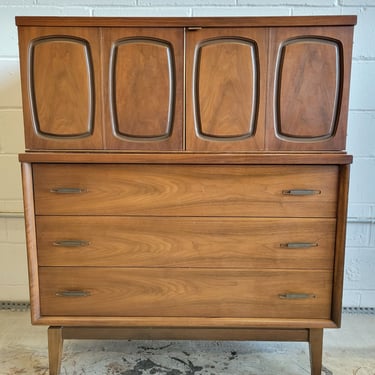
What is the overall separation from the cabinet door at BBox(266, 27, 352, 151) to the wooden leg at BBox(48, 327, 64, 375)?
3.84 ft

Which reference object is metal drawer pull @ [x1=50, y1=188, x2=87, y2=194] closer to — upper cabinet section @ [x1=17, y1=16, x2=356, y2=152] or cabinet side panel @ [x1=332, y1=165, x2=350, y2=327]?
upper cabinet section @ [x1=17, y1=16, x2=356, y2=152]

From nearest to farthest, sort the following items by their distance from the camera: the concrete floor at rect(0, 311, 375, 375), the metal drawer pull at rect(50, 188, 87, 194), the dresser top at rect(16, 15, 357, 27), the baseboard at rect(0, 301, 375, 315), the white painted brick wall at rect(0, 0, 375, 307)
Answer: the dresser top at rect(16, 15, 357, 27)
the metal drawer pull at rect(50, 188, 87, 194)
the concrete floor at rect(0, 311, 375, 375)
the white painted brick wall at rect(0, 0, 375, 307)
the baseboard at rect(0, 301, 375, 315)

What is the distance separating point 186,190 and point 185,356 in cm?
86

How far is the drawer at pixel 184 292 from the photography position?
1.50m

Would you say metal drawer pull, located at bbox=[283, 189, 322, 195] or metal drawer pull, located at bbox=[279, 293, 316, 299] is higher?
metal drawer pull, located at bbox=[283, 189, 322, 195]

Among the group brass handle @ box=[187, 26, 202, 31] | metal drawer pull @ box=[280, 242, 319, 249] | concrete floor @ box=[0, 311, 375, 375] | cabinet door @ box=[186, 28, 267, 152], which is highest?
brass handle @ box=[187, 26, 202, 31]

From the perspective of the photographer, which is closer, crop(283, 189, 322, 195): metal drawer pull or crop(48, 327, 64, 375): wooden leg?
crop(283, 189, 322, 195): metal drawer pull

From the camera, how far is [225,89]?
1.40 meters

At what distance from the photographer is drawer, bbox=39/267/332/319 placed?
1.50m

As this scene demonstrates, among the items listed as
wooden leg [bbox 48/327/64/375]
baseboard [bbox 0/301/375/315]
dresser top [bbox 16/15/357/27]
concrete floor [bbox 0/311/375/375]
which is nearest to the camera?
dresser top [bbox 16/15/357/27]

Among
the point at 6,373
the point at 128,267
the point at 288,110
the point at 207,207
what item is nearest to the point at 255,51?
the point at 288,110

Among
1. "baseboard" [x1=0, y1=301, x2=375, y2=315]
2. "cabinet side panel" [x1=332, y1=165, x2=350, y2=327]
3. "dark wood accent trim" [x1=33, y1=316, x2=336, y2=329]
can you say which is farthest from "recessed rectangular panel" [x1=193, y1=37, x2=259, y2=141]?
"baseboard" [x1=0, y1=301, x2=375, y2=315]

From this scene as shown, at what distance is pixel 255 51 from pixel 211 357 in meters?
1.38

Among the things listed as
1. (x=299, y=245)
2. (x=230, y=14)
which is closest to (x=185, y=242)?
(x=299, y=245)
